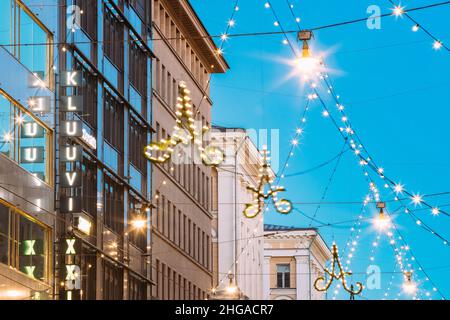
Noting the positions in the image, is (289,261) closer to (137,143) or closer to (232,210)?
(232,210)

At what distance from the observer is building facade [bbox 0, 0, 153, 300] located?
1549 inches

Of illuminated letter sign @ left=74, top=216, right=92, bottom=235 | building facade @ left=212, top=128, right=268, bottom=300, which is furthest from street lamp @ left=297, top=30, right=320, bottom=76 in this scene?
building facade @ left=212, top=128, right=268, bottom=300

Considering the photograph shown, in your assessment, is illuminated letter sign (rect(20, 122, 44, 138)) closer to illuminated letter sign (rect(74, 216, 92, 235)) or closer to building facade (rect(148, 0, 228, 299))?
illuminated letter sign (rect(74, 216, 92, 235))

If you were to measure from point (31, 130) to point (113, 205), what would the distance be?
424 inches

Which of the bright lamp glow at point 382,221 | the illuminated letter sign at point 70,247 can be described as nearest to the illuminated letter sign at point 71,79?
the illuminated letter sign at point 70,247

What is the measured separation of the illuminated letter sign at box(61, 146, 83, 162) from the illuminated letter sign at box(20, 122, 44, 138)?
5.37 feet

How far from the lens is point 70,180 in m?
43.7

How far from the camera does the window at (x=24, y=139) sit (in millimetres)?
38656

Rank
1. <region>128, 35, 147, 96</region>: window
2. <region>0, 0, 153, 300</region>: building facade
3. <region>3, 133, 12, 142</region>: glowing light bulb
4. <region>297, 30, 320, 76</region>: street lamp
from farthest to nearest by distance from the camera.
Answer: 1. <region>128, 35, 147, 96</region>: window
2. <region>0, 0, 153, 300</region>: building facade
3. <region>3, 133, 12, 142</region>: glowing light bulb
4. <region>297, 30, 320, 76</region>: street lamp

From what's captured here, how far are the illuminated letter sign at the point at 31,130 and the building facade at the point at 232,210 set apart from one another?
4035 centimetres

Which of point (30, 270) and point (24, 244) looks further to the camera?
point (30, 270)

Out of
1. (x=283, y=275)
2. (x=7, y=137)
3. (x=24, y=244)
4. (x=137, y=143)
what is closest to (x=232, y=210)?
(x=283, y=275)

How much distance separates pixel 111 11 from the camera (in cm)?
5241
